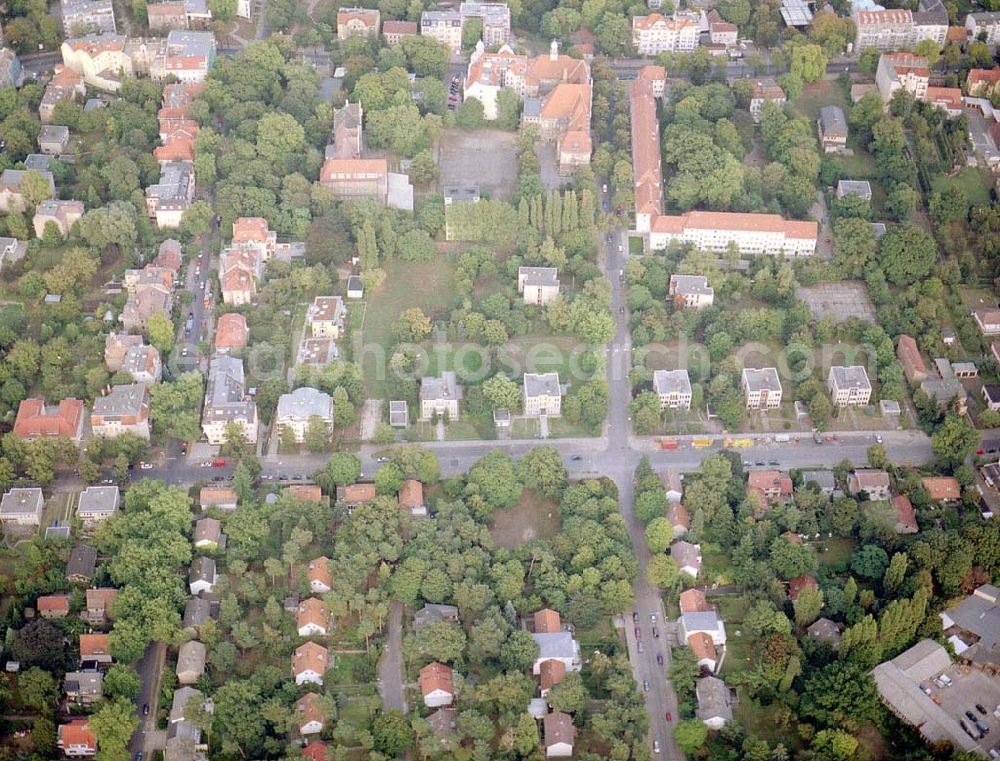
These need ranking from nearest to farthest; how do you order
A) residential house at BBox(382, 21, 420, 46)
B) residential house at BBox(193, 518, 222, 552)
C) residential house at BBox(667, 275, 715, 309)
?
residential house at BBox(193, 518, 222, 552) < residential house at BBox(667, 275, 715, 309) < residential house at BBox(382, 21, 420, 46)

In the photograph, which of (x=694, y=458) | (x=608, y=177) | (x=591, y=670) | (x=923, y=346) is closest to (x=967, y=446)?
(x=923, y=346)

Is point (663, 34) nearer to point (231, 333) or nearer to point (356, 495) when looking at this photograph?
point (231, 333)

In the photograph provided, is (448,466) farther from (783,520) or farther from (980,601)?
(980,601)

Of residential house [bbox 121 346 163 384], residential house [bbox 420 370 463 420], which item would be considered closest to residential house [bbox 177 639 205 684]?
residential house [bbox 121 346 163 384]

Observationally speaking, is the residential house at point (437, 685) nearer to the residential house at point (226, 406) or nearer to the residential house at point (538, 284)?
the residential house at point (226, 406)

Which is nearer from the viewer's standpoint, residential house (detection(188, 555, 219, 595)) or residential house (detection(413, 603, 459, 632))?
residential house (detection(413, 603, 459, 632))

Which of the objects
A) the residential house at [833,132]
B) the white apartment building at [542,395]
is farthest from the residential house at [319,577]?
the residential house at [833,132]

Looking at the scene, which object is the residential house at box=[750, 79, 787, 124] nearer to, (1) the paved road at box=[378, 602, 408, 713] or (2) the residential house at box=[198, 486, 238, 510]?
(2) the residential house at box=[198, 486, 238, 510]
